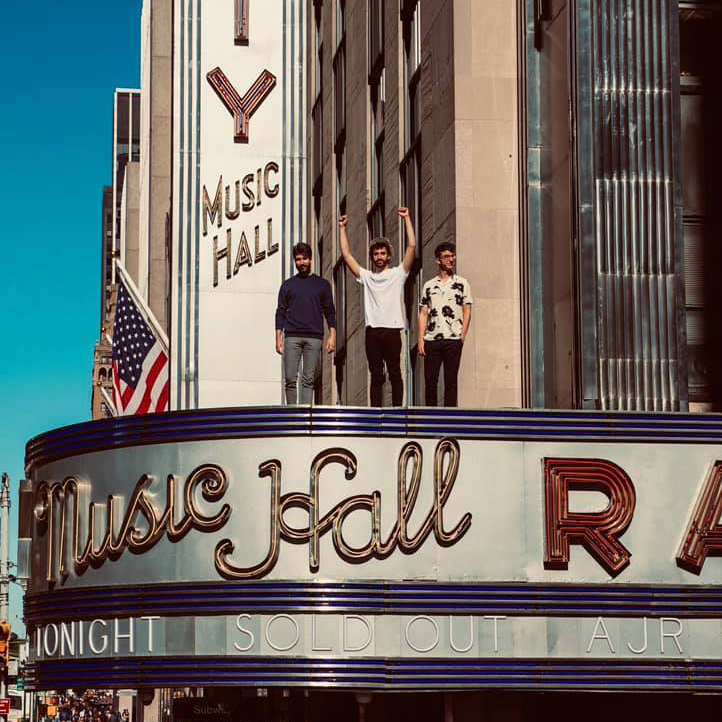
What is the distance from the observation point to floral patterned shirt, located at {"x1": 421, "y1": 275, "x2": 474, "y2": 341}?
20188 mm

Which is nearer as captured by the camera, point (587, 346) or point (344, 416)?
point (344, 416)

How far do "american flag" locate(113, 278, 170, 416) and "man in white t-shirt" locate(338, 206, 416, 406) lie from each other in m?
6.38

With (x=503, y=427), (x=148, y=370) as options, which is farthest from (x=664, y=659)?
(x=148, y=370)

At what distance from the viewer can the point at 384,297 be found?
20.7 meters

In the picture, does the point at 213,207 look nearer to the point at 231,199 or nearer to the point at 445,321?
the point at 231,199

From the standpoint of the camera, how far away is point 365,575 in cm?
1770

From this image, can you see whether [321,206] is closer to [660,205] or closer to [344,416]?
[660,205]

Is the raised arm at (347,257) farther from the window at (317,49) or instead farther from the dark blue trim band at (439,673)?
the window at (317,49)

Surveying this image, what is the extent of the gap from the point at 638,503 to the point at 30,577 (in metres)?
7.74

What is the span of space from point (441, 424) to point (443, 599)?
1959 mm

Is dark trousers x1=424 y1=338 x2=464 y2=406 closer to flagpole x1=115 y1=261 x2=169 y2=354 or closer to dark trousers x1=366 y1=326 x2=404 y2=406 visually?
dark trousers x1=366 y1=326 x2=404 y2=406

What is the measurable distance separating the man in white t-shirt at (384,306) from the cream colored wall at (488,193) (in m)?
2.16

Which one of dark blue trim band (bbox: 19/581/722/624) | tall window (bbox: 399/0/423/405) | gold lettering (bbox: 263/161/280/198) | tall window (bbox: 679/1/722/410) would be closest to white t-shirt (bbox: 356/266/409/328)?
dark blue trim band (bbox: 19/581/722/624)

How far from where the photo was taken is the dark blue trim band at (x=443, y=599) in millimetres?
17609
